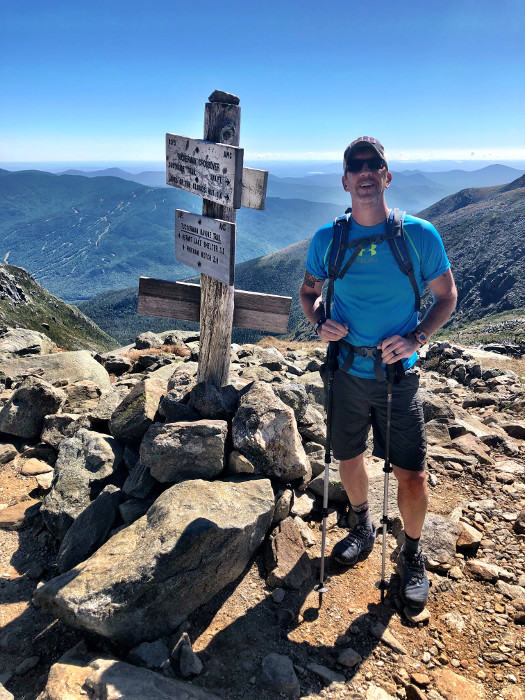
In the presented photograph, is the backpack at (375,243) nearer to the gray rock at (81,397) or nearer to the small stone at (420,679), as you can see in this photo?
the small stone at (420,679)

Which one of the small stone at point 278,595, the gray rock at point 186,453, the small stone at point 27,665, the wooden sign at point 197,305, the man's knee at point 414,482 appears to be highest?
the wooden sign at point 197,305

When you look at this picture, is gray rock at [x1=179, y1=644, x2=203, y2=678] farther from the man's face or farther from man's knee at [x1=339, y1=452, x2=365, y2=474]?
the man's face

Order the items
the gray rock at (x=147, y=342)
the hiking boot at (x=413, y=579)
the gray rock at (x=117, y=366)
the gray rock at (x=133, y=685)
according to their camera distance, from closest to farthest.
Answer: the gray rock at (x=133, y=685)
the hiking boot at (x=413, y=579)
the gray rock at (x=117, y=366)
the gray rock at (x=147, y=342)

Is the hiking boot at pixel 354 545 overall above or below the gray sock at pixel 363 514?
below

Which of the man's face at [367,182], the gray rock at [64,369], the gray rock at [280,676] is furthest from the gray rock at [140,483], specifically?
the gray rock at [64,369]

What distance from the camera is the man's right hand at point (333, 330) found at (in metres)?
4.61

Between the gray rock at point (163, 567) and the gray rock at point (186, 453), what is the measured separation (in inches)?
15.6

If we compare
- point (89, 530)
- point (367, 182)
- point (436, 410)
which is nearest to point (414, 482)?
point (367, 182)

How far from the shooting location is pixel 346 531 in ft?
18.9

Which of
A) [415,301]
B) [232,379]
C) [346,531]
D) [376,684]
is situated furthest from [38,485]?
[415,301]

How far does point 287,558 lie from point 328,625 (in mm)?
839

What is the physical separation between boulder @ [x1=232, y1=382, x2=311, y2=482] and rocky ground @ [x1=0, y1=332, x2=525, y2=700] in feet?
1.05

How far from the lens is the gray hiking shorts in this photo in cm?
457

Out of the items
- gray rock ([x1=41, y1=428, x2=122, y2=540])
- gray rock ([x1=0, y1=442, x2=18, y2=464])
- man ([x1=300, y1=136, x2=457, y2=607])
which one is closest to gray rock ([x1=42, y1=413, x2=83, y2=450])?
gray rock ([x1=0, y1=442, x2=18, y2=464])
